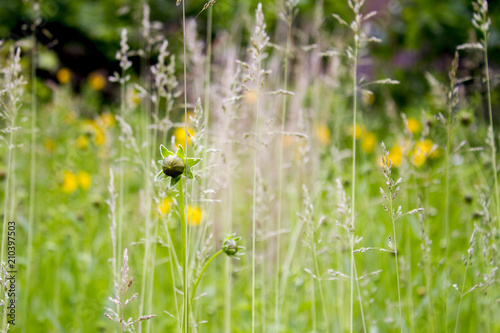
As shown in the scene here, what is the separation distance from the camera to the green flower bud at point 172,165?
664mm

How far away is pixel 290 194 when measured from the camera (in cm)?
207

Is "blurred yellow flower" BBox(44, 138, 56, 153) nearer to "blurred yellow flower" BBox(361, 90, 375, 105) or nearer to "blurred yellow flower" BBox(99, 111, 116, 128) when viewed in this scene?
"blurred yellow flower" BBox(99, 111, 116, 128)

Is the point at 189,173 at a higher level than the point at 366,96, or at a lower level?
lower

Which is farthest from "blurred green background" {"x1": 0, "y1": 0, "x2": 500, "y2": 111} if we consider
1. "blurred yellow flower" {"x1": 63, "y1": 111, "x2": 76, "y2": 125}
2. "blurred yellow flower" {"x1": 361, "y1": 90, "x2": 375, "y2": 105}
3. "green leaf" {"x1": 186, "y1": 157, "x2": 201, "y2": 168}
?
"green leaf" {"x1": 186, "y1": 157, "x2": 201, "y2": 168}

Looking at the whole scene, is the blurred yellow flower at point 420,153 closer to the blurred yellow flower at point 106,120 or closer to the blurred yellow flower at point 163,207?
the blurred yellow flower at point 163,207

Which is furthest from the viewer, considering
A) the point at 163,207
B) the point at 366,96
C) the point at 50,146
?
the point at 50,146

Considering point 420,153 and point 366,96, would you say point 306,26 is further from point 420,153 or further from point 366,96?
point 420,153

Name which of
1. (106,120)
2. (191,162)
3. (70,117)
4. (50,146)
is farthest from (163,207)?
(70,117)

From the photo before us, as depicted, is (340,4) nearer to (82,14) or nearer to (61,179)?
(61,179)

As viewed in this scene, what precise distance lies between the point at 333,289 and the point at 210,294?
0.43 metres

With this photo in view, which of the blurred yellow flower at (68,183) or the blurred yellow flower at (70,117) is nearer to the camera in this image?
the blurred yellow flower at (68,183)

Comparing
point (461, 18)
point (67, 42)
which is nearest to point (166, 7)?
point (67, 42)

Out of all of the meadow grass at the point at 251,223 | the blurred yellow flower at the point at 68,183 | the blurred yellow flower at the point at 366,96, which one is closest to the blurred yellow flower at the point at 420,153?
the meadow grass at the point at 251,223

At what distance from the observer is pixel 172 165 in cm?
66
